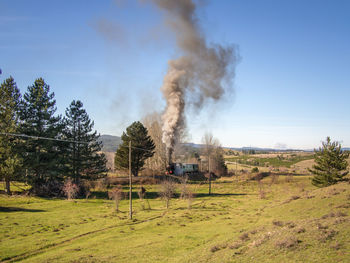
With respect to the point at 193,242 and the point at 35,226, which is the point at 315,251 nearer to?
the point at 193,242

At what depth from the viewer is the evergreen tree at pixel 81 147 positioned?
4788 centimetres

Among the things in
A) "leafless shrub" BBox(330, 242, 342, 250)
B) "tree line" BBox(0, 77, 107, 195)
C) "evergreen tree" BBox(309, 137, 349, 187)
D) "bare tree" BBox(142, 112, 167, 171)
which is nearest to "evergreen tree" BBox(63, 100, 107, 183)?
"tree line" BBox(0, 77, 107, 195)

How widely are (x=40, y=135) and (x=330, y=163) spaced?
44063mm

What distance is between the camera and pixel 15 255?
50.0ft

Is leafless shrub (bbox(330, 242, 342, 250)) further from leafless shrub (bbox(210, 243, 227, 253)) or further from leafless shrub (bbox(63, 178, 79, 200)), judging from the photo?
leafless shrub (bbox(63, 178, 79, 200))

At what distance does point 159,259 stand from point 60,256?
5.73m

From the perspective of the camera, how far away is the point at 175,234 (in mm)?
19516

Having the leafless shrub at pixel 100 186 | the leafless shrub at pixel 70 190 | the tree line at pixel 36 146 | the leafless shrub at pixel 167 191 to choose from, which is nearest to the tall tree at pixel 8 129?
the tree line at pixel 36 146

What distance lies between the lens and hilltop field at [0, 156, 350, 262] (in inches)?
423

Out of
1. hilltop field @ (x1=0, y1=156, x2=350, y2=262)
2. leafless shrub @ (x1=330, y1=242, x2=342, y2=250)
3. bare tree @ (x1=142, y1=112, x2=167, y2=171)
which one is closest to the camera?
leafless shrub @ (x1=330, y1=242, x2=342, y2=250)

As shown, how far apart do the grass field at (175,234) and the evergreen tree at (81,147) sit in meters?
13.7

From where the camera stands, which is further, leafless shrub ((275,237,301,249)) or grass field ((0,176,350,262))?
grass field ((0,176,350,262))

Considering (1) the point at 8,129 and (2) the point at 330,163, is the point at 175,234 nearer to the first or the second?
(2) the point at 330,163

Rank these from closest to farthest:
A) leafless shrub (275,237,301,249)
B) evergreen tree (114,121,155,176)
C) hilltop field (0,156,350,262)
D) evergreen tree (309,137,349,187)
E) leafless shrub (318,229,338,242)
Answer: leafless shrub (275,237,301,249)
leafless shrub (318,229,338,242)
hilltop field (0,156,350,262)
evergreen tree (309,137,349,187)
evergreen tree (114,121,155,176)
